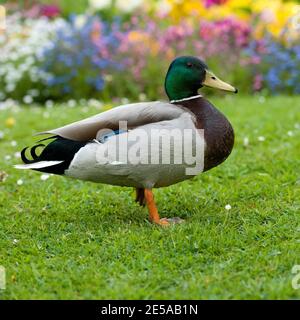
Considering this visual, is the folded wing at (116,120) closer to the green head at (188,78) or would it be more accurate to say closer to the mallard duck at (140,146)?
the mallard duck at (140,146)

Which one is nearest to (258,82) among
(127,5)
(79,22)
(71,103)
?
(71,103)

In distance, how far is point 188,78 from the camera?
3.91 m

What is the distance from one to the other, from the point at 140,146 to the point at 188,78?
22.6 inches

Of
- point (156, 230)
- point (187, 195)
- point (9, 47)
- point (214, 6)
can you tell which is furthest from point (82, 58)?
point (156, 230)

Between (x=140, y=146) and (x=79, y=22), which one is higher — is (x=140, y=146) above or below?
above

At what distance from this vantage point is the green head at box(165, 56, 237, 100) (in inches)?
153

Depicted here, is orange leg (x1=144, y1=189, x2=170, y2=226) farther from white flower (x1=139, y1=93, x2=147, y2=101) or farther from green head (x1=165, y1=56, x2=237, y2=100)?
white flower (x1=139, y1=93, x2=147, y2=101)

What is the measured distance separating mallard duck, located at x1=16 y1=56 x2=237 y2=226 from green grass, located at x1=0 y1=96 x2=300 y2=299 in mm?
316

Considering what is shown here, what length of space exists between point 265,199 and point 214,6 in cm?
691

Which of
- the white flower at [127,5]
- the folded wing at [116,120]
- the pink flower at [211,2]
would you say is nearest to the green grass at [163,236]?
the folded wing at [116,120]

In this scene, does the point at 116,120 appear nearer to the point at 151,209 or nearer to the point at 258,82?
the point at 151,209

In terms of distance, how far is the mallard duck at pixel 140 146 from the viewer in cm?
365

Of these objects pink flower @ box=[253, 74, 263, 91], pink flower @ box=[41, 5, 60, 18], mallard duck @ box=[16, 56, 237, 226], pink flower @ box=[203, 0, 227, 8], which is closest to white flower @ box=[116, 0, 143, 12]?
pink flower @ box=[41, 5, 60, 18]

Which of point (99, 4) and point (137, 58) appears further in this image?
point (99, 4)
